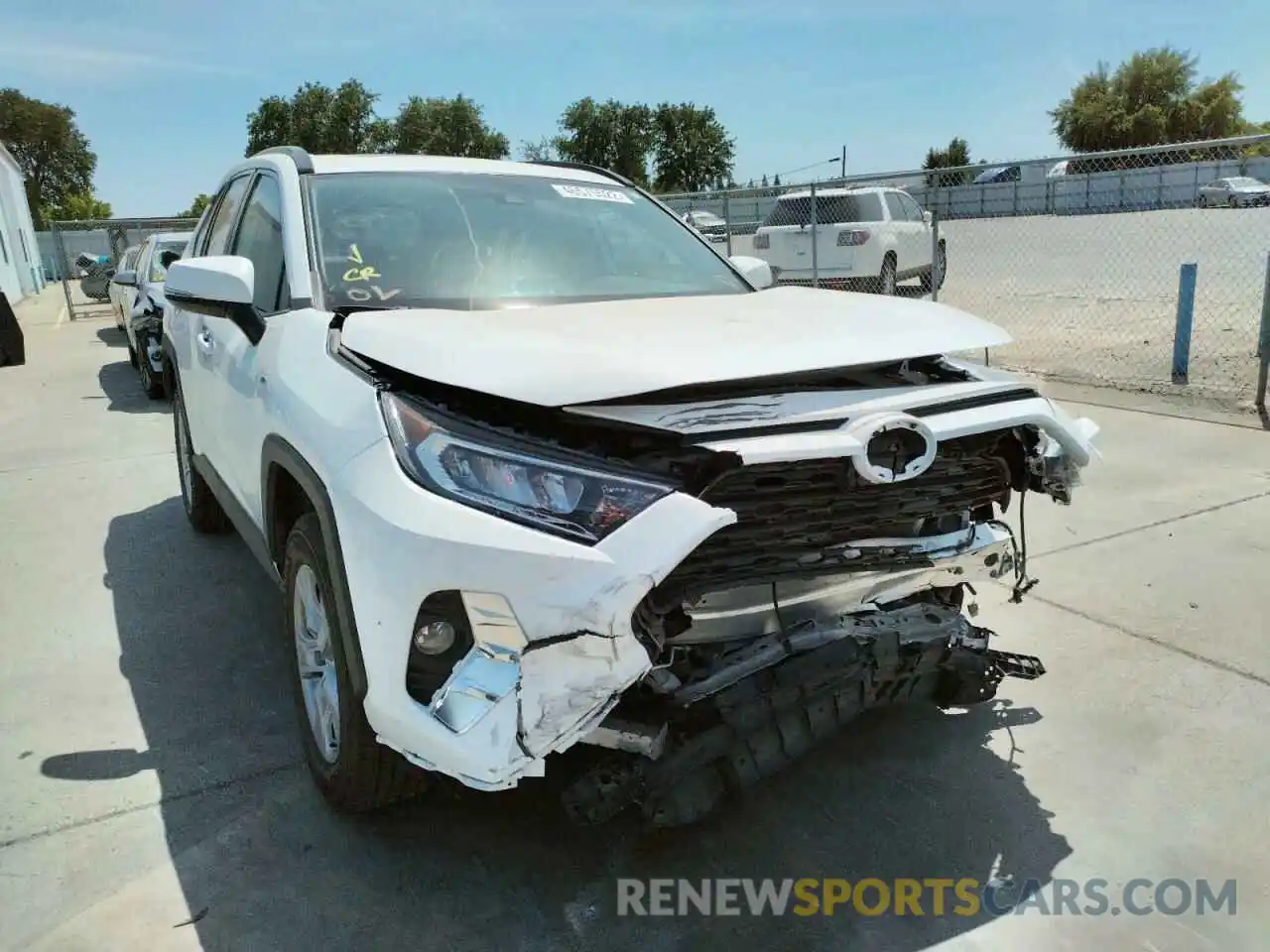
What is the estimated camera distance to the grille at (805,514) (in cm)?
Result: 219

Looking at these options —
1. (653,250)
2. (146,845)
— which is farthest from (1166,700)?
(146,845)

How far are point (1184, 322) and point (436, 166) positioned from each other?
6973mm

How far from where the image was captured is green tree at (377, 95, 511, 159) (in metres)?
58.4

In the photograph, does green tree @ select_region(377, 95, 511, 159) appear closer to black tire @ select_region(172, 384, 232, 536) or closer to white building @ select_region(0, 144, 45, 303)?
white building @ select_region(0, 144, 45, 303)

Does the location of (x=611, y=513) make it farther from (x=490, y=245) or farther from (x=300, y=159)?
(x=300, y=159)

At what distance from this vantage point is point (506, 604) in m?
1.99

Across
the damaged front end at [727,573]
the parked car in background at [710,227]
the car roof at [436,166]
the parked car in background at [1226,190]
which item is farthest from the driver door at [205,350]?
the parked car in background at [1226,190]

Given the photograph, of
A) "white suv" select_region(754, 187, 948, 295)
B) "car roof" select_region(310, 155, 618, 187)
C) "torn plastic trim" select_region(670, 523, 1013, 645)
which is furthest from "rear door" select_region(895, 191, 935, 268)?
"torn plastic trim" select_region(670, 523, 1013, 645)

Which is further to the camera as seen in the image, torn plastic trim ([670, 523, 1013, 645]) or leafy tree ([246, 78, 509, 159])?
leafy tree ([246, 78, 509, 159])

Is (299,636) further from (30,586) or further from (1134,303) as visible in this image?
(1134,303)

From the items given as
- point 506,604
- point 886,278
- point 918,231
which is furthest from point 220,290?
point 918,231

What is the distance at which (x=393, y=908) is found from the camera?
2428 millimetres

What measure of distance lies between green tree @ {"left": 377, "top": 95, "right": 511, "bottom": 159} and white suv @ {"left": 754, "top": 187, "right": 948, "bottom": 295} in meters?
48.1

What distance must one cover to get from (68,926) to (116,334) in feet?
58.9
